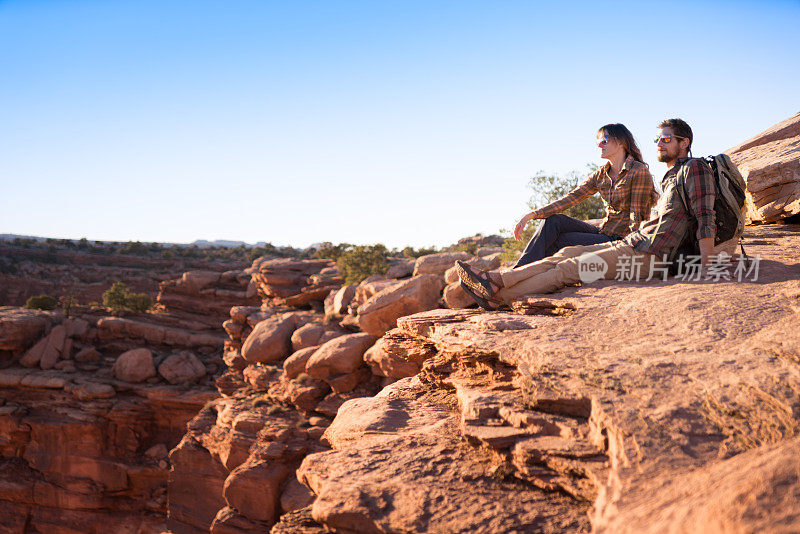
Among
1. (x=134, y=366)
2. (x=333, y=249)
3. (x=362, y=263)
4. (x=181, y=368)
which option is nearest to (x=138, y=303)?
(x=134, y=366)

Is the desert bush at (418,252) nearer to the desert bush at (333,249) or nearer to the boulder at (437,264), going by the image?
the desert bush at (333,249)

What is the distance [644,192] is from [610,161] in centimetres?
53

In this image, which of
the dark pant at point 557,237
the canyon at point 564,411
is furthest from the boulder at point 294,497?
the dark pant at point 557,237

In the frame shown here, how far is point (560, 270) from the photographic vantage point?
16.9 ft

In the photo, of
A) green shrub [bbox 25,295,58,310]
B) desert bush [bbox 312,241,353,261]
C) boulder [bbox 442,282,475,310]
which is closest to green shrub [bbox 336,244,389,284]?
desert bush [bbox 312,241,353,261]

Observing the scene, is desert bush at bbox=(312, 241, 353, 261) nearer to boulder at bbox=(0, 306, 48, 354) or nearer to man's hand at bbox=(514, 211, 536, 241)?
boulder at bbox=(0, 306, 48, 354)

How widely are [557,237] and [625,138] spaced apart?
4.54 ft

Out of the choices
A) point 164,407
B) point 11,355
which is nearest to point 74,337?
point 11,355

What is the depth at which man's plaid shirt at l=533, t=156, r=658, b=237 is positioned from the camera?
18.1 ft

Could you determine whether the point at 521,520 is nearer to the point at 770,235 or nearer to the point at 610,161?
the point at 610,161

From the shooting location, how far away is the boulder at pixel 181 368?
69.9ft

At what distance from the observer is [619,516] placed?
2.27 meters

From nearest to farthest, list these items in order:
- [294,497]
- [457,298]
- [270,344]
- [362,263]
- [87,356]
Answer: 1. [457,298]
2. [294,497]
3. [270,344]
4. [362,263]
5. [87,356]

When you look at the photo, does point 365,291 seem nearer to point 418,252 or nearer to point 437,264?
point 437,264
